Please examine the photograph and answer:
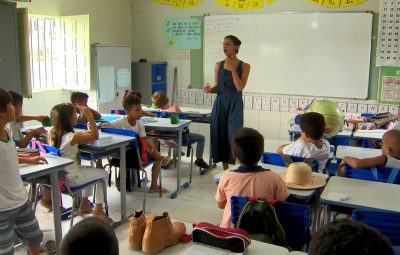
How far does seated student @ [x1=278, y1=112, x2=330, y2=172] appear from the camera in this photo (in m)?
3.06

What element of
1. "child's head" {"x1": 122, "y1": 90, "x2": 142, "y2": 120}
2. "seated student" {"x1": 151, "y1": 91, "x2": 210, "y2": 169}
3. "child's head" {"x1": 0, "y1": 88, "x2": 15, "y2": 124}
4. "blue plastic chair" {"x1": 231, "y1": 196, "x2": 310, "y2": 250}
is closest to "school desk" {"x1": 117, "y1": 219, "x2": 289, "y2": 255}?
"blue plastic chair" {"x1": 231, "y1": 196, "x2": 310, "y2": 250}

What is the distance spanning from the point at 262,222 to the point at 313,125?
1318 millimetres

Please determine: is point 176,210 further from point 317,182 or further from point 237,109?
point 317,182

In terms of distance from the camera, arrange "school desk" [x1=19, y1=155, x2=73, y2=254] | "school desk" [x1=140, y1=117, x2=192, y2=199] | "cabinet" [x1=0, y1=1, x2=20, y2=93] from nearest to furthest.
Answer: "school desk" [x1=19, y1=155, x2=73, y2=254], "school desk" [x1=140, y1=117, x2=192, y2=199], "cabinet" [x1=0, y1=1, x2=20, y2=93]

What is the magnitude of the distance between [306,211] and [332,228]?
1.21 meters

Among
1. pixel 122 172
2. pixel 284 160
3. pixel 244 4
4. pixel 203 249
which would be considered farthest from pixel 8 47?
pixel 203 249

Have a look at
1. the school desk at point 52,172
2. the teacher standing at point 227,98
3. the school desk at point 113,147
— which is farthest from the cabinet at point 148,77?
the school desk at point 52,172

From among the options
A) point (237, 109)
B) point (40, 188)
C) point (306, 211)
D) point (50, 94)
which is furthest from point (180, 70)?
point (306, 211)

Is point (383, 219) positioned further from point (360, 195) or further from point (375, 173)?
point (375, 173)

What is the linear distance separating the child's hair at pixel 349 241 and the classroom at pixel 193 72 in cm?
267

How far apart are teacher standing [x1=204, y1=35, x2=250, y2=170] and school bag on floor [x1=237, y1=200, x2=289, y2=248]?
2659 millimetres

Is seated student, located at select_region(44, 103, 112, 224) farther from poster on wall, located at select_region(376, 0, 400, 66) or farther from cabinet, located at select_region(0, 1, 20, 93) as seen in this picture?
poster on wall, located at select_region(376, 0, 400, 66)

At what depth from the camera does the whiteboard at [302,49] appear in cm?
570

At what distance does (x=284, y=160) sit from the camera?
3.01 meters
